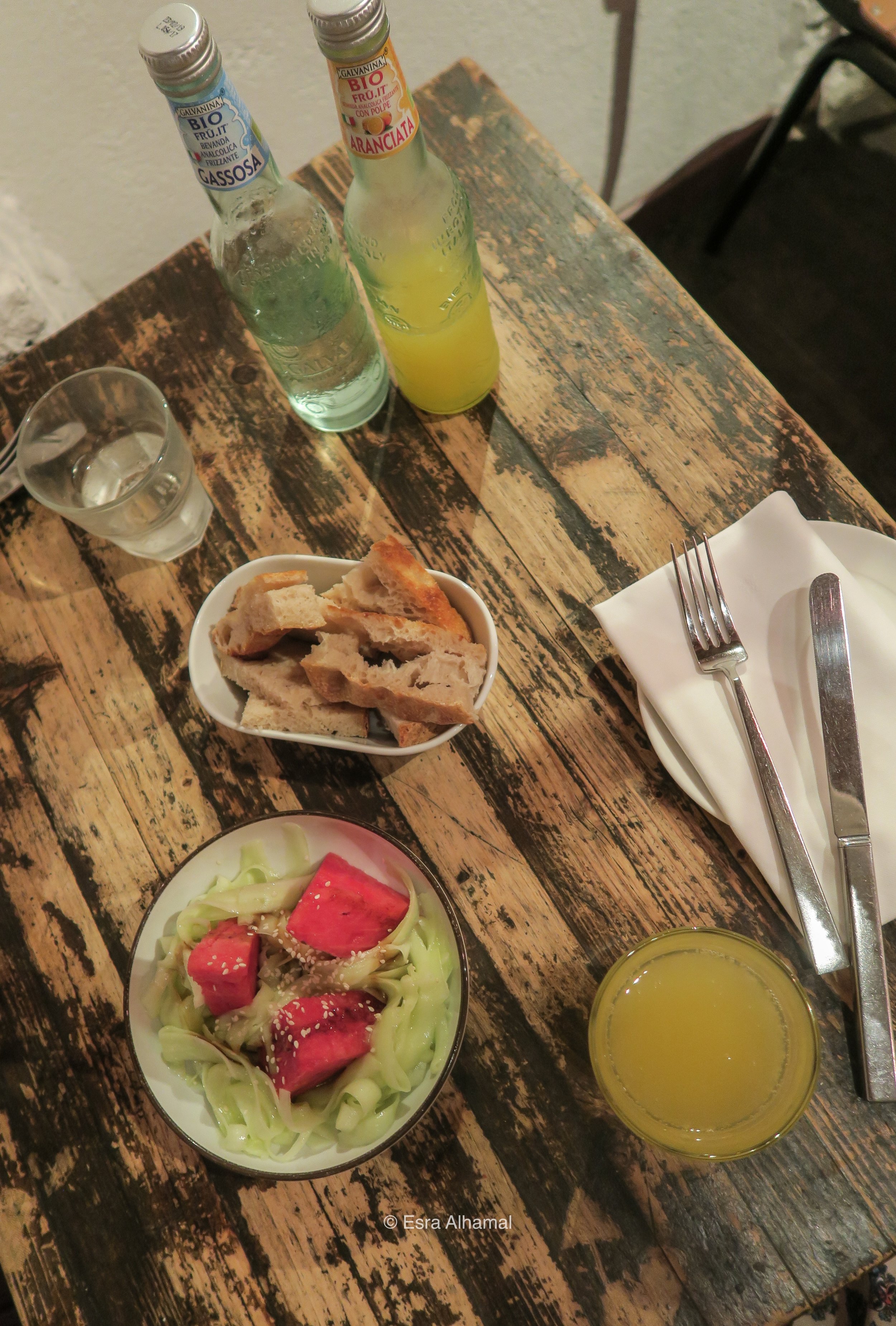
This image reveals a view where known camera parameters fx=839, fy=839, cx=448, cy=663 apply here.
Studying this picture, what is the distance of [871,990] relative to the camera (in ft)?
2.77

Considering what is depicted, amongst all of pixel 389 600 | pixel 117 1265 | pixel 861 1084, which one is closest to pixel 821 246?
pixel 389 600

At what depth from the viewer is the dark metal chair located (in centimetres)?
150

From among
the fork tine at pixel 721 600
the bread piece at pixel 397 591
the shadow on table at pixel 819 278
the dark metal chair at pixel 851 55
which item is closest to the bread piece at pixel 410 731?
the bread piece at pixel 397 591

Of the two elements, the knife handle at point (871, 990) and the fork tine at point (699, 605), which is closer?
the knife handle at point (871, 990)

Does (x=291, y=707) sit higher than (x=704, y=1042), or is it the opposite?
(x=291, y=707)

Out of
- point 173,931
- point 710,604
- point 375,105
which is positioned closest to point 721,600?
point 710,604

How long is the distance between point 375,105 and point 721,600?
0.61 metres

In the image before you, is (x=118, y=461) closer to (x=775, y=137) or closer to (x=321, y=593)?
(x=321, y=593)

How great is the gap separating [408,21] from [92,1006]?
1859 millimetres

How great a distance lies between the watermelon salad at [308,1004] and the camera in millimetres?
829

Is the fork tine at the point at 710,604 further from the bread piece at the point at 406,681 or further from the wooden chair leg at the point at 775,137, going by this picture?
the wooden chair leg at the point at 775,137

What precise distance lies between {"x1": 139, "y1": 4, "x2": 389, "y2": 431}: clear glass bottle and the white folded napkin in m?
0.47

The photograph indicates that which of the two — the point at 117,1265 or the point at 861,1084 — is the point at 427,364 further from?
the point at 117,1265

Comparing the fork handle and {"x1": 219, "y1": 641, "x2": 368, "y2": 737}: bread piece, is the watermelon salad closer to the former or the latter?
{"x1": 219, "y1": 641, "x2": 368, "y2": 737}: bread piece
